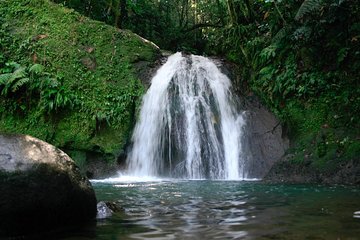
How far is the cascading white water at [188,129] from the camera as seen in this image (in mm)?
9930

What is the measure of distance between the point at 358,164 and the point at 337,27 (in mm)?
3748

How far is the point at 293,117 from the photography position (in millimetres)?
9875

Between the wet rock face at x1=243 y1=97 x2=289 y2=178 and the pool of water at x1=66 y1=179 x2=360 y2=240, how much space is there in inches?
152

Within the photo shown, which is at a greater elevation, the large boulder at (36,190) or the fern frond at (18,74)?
the fern frond at (18,74)

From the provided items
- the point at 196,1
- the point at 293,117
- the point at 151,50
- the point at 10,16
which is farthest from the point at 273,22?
the point at 196,1

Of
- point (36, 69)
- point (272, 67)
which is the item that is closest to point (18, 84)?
point (36, 69)

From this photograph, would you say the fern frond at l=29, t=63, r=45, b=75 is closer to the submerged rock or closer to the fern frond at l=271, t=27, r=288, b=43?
the fern frond at l=271, t=27, r=288, b=43

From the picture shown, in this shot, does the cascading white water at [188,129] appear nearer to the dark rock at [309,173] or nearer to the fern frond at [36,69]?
the dark rock at [309,173]

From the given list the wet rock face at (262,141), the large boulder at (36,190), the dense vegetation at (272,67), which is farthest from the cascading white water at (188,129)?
the large boulder at (36,190)

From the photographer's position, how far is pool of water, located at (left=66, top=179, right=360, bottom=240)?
3.19m

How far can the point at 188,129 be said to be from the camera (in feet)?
34.4

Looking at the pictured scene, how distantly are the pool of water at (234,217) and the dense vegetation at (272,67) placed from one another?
3645mm

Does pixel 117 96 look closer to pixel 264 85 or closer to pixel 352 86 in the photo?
pixel 264 85

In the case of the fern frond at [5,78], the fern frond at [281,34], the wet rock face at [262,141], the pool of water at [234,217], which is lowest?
the pool of water at [234,217]
